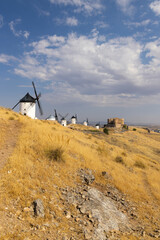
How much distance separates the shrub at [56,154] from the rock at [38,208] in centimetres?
317

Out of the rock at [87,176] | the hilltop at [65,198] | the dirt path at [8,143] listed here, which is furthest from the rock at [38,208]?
the rock at [87,176]

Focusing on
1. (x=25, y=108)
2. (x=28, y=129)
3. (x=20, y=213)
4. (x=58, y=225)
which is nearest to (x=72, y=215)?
(x=58, y=225)

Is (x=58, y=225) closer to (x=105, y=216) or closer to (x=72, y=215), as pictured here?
(x=72, y=215)

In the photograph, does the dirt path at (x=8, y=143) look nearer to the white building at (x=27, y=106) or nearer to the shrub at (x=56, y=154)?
the shrub at (x=56, y=154)

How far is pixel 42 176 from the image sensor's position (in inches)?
260

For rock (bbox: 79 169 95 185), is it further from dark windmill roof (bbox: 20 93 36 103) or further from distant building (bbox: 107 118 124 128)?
distant building (bbox: 107 118 124 128)

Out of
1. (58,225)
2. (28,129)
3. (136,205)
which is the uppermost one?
(28,129)

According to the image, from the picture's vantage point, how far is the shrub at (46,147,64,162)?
8.24m

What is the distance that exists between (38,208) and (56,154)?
3.67 meters

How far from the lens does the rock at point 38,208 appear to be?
470 centimetres

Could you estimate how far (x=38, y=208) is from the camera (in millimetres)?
4812

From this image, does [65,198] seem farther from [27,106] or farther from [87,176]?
[27,106]

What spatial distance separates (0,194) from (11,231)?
151 centimetres

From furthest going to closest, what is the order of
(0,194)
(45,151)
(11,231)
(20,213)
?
(45,151)
(0,194)
(20,213)
(11,231)
